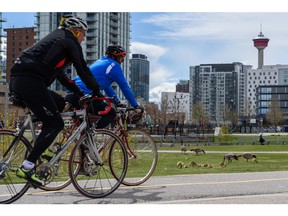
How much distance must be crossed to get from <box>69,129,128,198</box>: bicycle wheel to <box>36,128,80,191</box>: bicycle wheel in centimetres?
15

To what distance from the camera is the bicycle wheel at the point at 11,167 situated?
5848mm

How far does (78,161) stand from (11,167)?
856 millimetres

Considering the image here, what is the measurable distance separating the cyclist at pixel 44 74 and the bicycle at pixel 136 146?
5.34 feet

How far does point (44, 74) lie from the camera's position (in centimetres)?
584

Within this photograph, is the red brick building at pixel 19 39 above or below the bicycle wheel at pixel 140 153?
above

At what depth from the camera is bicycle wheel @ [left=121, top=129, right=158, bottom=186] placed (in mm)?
7652

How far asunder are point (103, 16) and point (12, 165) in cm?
12971

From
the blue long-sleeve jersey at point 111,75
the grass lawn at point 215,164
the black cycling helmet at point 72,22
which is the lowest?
the grass lawn at point 215,164

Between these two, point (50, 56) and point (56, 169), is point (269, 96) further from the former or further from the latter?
point (50, 56)

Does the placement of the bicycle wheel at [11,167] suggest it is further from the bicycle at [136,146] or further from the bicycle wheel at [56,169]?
the bicycle at [136,146]

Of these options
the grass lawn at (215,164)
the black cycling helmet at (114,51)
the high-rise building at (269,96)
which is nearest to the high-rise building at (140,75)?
the high-rise building at (269,96)

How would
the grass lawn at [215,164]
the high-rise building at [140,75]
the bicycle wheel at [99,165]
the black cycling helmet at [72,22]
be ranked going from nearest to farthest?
the black cycling helmet at [72,22] < the bicycle wheel at [99,165] < the grass lawn at [215,164] < the high-rise building at [140,75]

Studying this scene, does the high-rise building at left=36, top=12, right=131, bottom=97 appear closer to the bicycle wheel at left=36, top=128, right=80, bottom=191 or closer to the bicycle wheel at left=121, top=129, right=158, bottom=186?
the bicycle wheel at left=121, top=129, right=158, bottom=186

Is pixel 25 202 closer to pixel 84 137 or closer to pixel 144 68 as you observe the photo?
pixel 84 137
